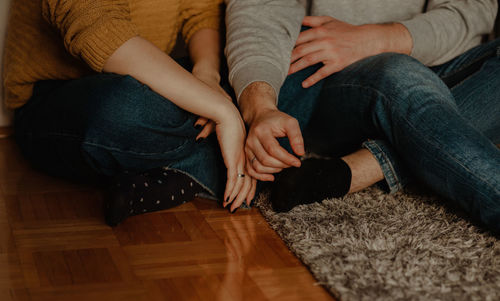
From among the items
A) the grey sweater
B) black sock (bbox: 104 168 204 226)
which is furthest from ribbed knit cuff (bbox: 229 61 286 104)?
black sock (bbox: 104 168 204 226)

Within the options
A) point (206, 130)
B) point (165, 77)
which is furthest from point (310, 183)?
point (165, 77)

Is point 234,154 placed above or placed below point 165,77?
below

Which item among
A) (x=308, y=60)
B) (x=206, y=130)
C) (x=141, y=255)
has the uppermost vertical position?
(x=308, y=60)

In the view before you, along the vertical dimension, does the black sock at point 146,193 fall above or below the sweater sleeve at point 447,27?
below

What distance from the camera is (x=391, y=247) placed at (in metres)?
0.80

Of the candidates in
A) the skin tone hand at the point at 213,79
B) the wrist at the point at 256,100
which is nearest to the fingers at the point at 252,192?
the skin tone hand at the point at 213,79

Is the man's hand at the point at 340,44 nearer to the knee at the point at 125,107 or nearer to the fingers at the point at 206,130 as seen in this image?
the fingers at the point at 206,130

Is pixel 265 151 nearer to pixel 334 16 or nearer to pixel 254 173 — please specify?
pixel 254 173

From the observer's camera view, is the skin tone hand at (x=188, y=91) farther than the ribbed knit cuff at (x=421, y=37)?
No

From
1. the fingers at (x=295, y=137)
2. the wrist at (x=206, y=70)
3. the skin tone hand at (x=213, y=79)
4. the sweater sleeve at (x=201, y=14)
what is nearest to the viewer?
the fingers at (x=295, y=137)

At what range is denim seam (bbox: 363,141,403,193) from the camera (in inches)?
38.7

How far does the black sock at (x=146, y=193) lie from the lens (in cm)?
84

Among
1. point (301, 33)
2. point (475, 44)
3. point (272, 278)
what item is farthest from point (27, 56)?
point (475, 44)

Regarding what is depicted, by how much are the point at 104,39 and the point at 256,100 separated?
0.94 feet
